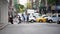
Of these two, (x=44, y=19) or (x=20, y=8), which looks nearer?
(x=44, y=19)

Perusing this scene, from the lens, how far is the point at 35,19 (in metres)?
51.8

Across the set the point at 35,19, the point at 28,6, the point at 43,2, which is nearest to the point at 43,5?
the point at 43,2

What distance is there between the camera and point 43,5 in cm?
8012

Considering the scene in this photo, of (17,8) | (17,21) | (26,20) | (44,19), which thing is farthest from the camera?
(17,8)

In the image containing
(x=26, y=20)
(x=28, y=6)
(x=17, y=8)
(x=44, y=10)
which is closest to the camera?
(x=26, y=20)

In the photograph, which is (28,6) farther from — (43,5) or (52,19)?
(52,19)

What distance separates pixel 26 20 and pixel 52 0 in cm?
1688

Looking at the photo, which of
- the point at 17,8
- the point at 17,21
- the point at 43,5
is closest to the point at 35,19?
the point at 17,21

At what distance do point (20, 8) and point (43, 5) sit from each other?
18933 millimetres

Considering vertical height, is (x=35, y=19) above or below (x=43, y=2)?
below

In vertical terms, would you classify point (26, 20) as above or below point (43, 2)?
below

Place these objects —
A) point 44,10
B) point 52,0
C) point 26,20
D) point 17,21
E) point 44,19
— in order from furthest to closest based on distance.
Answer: point 44,10 → point 52,0 → point 44,19 → point 26,20 → point 17,21

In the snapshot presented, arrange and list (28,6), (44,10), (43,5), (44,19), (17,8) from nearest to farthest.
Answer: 1. (44,19)
2. (44,10)
3. (43,5)
4. (17,8)
5. (28,6)

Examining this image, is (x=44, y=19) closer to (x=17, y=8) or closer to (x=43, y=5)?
(x=43, y=5)
